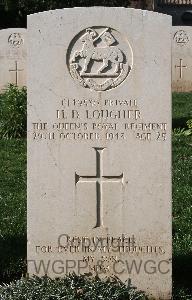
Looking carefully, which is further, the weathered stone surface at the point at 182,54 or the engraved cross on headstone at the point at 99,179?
the weathered stone surface at the point at 182,54

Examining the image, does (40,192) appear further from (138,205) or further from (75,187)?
(138,205)

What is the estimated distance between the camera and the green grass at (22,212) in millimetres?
5879

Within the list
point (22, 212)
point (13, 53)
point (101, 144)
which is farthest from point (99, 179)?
point (13, 53)

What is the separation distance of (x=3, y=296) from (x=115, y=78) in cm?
167

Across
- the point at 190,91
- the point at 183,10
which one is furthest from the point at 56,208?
the point at 183,10

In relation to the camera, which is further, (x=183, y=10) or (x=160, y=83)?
(x=183, y=10)

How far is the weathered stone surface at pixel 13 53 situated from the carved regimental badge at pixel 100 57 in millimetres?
10708

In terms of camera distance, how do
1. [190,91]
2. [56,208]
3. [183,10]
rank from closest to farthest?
[56,208] < [190,91] < [183,10]

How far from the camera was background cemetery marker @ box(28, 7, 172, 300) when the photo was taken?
5203 millimetres

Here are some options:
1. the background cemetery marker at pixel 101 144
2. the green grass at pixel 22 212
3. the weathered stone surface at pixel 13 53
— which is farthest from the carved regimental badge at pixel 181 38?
the background cemetery marker at pixel 101 144

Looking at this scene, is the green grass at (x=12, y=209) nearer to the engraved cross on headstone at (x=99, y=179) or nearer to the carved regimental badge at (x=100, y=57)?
the engraved cross on headstone at (x=99, y=179)

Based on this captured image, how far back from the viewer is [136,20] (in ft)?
17.0

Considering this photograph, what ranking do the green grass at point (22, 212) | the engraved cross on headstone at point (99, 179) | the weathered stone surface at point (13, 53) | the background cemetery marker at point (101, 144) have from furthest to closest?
the weathered stone surface at point (13, 53), the green grass at point (22, 212), the engraved cross on headstone at point (99, 179), the background cemetery marker at point (101, 144)

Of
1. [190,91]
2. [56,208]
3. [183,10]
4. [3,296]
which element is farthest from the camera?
[183,10]
